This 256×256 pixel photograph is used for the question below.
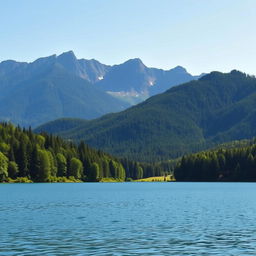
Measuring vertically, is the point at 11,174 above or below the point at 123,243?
above

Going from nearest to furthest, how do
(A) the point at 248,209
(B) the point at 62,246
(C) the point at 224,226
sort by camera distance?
(B) the point at 62,246
(C) the point at 224,226
(A) the point at 248,209

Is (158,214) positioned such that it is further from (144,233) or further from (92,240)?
(92,240)

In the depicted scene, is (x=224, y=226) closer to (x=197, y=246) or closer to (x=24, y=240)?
(x=197, y=246)

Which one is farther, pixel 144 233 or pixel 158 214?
pixel 158 214

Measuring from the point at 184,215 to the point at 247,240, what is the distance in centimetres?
2509

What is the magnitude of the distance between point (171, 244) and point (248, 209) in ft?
132

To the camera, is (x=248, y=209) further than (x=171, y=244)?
Yes

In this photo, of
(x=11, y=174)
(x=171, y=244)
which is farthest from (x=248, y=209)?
(x=11, y=174)

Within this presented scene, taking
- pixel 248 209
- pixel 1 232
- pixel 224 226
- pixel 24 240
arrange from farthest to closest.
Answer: pixel 248 209
pixel 224 226
pixel 1 232
pixel 24 240

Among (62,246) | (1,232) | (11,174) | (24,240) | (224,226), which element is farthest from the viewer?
(11,174)

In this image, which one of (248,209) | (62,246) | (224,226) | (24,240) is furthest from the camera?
(248,209)

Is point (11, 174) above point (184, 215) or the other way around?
above

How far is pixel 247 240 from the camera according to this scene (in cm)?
5147

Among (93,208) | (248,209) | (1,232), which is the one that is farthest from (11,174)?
(1,232)
